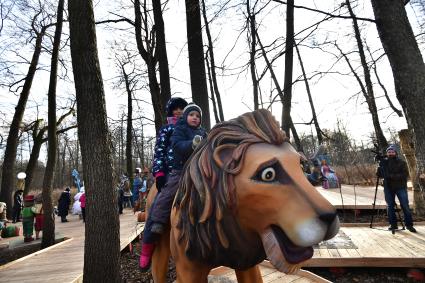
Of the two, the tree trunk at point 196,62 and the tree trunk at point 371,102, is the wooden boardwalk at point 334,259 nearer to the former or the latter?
the tree trunk at point 196,62

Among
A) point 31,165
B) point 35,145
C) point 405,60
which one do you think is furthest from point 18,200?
point 405,60

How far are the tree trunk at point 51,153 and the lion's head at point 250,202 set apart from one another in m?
8.07

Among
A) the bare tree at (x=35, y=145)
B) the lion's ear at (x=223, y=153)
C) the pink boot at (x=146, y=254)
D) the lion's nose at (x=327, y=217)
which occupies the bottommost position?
the pink boot at (x=146, y=254)

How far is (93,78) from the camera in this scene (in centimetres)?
444

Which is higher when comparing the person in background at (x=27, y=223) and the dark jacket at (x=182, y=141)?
the dark jacket at (x=182, y=141)

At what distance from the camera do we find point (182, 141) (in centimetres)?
220

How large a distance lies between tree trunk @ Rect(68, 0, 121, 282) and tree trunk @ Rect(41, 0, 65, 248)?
5.22m

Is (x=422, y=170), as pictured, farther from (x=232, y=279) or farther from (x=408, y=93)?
(x=232, y=279)

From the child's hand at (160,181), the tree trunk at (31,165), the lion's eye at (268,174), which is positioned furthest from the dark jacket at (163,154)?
the tree trunk at (31,165)

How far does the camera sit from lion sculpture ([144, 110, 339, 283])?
145 centimetres

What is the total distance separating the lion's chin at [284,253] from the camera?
145cm

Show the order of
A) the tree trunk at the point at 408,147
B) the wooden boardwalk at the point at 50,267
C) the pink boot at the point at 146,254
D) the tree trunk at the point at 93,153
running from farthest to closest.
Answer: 1. the tree trunk at the point at 408,147
2. the wooden boardwalk at the point at 50,267
3. the tree trunk at the point at 93,153
4. the pink boot at the point at 146,254

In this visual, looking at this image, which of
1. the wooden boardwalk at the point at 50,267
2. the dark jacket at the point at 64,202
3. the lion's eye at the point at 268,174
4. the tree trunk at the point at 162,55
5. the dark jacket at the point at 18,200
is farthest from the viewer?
the dark jacket at the point at 64,202

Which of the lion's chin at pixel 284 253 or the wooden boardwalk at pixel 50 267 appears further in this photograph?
the wooden boardwalk at pixel 50 267
